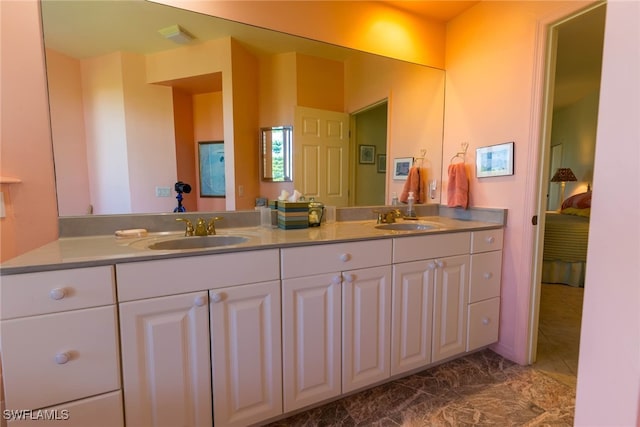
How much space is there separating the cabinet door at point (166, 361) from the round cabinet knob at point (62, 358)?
152mm

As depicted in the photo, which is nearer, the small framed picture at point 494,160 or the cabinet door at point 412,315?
the cabinet door at point 412,315

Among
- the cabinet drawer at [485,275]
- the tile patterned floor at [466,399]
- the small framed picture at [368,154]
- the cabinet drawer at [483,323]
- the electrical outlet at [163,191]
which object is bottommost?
the tile patterned floor at [466,399]

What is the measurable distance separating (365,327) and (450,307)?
0.60 meters

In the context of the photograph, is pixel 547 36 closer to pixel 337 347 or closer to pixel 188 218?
pixel 337 347

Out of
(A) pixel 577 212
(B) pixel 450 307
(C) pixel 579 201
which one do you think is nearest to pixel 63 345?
(B) pixel 450 307

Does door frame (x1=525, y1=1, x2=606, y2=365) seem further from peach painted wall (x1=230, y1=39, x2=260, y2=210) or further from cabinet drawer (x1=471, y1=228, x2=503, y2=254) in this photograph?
peach painted wall (x1=230, y1=39, x2=260, y2=210)

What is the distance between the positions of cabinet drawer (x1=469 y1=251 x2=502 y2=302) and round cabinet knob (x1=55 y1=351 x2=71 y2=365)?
193 cm

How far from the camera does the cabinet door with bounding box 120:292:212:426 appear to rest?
105 cm

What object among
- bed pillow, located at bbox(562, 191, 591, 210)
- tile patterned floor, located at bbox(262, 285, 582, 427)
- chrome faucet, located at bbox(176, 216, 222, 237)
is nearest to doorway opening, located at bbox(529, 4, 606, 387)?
bed pillow, located at bbox(562, 191, 591, 210)

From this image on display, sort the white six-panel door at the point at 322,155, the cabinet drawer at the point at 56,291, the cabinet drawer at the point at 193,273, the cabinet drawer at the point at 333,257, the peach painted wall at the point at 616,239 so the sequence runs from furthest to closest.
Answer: the white six-panel door at the point at 322,155
the cabinet drawer at the point at 333,257
the cabinet drawer at the point at 193,273
the cabinet drawer at the point at 56,291
the peach painted wall at the point at 616,239

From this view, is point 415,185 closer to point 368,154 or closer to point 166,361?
point 368,154

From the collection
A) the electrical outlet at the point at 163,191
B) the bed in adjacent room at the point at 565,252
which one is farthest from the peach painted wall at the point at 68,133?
the bed in adjacent room at the point at 565,252

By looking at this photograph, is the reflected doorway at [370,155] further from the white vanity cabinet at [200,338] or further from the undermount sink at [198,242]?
the white vanity cabinet at [200,338]

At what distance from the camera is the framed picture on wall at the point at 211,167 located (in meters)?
1.66
